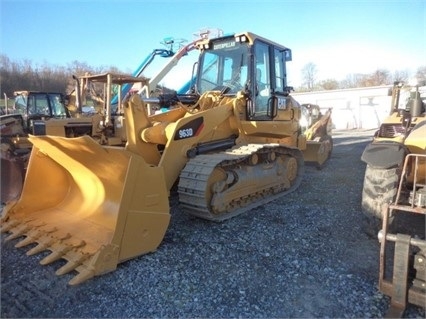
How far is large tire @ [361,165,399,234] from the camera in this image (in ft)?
12.9

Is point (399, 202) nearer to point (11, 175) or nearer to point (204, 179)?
point (204, 179)

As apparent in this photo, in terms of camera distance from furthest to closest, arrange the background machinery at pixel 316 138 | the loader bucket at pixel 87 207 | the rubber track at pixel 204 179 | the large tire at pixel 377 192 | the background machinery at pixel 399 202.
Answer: the background machinery at pixel 316 138, the rubber track at pixel 204 179, the large tire at pixel 377 192, the loader bucket at pixel 87 207, the background machinery at pixel 399 202

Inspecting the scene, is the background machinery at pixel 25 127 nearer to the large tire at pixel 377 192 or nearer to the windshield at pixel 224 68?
the windshield at pixel 224 68

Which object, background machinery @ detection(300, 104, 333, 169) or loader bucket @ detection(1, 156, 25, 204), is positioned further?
background machinery @ detection(300, 104, 333, 169)

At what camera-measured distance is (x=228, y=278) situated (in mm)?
3342

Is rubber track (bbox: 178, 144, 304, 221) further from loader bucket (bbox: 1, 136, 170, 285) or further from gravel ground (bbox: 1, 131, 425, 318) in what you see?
loader bucket (bbox: 1, 136, 170, 285)

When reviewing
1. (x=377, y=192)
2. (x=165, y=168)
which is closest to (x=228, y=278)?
(x=165, y=168)

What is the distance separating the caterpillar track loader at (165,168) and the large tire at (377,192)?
1617 millimetres

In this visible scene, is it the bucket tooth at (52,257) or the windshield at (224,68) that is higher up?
the windshield at (224,68)

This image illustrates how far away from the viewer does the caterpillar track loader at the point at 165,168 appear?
3607 mm

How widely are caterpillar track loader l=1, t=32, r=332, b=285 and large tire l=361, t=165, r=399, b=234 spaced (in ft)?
5.30

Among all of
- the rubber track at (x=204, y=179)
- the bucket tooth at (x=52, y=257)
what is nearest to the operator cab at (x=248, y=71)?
the rubber track at (x=204, y=179)

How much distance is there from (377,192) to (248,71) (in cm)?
281

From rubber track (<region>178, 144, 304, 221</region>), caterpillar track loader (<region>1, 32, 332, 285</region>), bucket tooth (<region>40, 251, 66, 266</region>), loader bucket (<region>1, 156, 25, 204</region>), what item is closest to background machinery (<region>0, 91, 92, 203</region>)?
loader bucket (<region>1, 156, 25, 204</region>)
